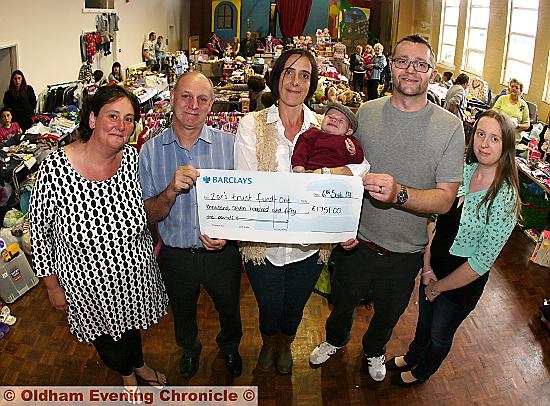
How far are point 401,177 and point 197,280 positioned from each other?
3.58ft

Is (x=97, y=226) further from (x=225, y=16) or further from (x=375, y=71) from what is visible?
(x=225, y=16)

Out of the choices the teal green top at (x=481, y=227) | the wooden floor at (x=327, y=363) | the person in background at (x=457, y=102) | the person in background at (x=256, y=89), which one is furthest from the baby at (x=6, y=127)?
the person in background at (x=457, y=102)

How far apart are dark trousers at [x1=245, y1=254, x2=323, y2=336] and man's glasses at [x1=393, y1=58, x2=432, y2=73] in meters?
0.98

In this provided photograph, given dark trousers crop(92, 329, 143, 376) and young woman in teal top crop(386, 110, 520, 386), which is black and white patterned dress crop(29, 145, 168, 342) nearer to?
dark trousers crop(92, 329, 143, 376)

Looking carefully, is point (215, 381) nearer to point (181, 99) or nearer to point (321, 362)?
point (321, 362)

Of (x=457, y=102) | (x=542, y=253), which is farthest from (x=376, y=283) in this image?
(x=457, y=102)

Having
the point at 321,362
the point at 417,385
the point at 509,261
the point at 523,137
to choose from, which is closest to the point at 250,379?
the point at 321,362

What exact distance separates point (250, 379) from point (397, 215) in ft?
4.48

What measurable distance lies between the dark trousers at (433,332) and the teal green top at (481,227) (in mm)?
293

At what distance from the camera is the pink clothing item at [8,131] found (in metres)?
5.46

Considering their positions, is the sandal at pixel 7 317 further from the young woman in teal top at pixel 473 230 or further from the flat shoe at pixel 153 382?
the young woman in teal top at pixel 473 230

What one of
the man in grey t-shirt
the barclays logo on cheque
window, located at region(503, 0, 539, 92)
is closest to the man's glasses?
the man in grey t-shirt

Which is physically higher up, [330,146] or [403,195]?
[330,146]

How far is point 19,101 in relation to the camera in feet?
20.3
